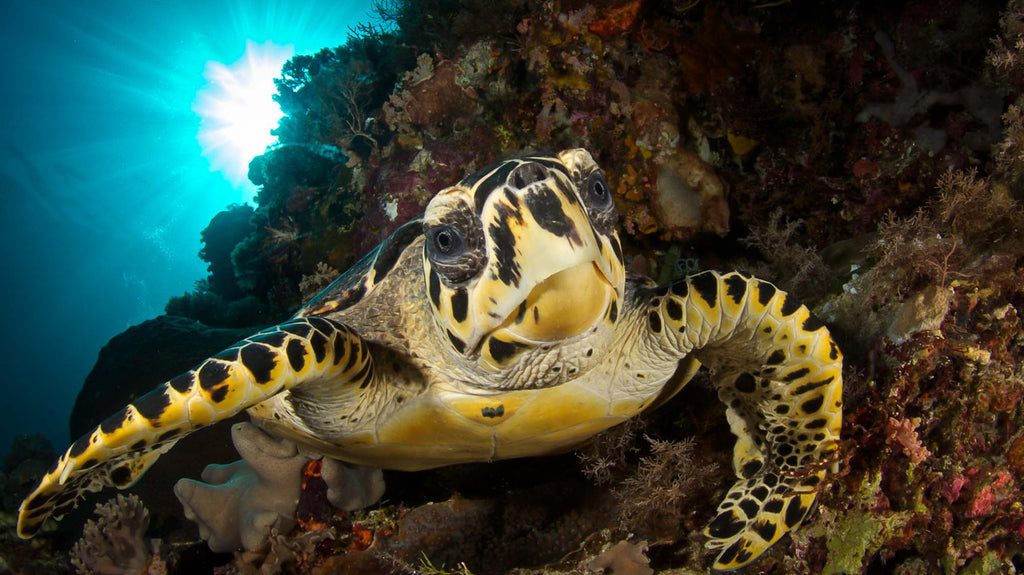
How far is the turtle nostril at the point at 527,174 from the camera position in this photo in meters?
1.32

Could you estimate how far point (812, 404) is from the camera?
6.04 feet

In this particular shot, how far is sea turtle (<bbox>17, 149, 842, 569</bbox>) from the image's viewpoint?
1.35 m

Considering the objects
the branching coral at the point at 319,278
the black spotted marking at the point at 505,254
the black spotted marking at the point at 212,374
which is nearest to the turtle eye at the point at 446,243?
the black spotted marking at the point at 505,254

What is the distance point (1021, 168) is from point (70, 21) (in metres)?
67.9

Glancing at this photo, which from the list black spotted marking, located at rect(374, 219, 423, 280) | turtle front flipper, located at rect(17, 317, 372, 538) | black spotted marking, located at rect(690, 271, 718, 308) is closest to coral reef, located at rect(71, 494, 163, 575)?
turtle front flipper, located at rect(17, 317, 372, 538)

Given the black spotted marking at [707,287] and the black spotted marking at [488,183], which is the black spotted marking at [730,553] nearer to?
the black spotted marking at [707,287]

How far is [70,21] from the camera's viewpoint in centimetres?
4612

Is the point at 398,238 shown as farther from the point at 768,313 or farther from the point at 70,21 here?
the point at 70,21

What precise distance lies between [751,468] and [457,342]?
1.43 metres

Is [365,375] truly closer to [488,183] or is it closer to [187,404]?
[187,404]

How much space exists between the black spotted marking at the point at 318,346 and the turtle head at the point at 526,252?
50cm

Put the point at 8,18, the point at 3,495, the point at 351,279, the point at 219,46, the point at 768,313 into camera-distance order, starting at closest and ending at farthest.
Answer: the point at 768,313
the point at 351,279
the point at 3,495
the point at 8,18
the point at 219,46

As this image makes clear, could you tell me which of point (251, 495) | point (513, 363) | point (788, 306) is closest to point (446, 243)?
point (513, 363)

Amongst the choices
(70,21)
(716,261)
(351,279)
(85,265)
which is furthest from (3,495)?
(85,265)
